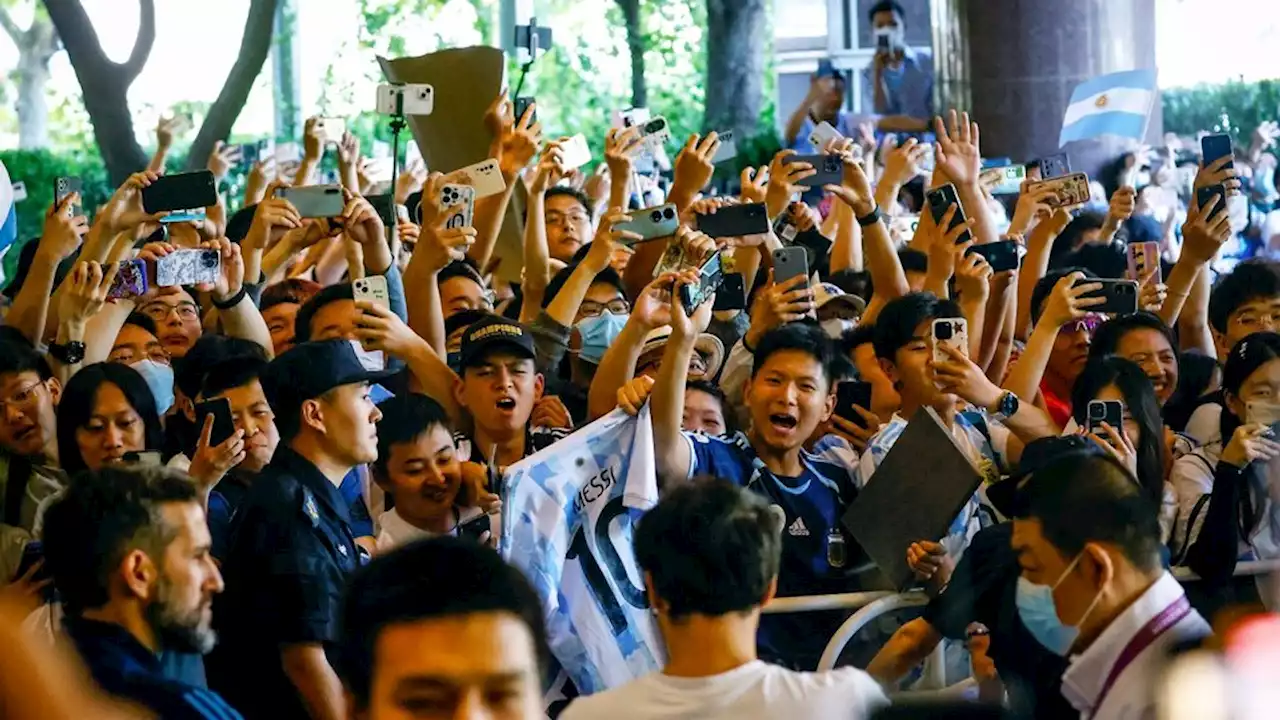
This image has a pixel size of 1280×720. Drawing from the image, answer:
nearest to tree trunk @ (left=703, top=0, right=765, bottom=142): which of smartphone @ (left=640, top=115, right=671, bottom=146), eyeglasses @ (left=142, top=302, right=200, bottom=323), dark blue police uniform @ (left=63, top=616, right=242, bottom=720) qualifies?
smartphone @ (left=640, top=115, right=671, bottom=146)

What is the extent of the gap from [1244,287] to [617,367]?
208cm

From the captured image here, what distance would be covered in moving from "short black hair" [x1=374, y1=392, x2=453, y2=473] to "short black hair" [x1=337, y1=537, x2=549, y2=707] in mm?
1899

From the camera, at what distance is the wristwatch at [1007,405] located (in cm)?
474

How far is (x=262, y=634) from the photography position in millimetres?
3740

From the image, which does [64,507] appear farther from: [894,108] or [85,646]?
[894,108]

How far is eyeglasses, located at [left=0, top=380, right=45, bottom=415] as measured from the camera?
470cm

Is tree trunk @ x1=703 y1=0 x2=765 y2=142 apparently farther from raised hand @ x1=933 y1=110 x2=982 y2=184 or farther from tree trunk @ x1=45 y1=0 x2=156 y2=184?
raised hand @ x1=933 y1=110 x2=982 y2=184

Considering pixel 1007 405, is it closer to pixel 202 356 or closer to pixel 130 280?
pixel 202 356

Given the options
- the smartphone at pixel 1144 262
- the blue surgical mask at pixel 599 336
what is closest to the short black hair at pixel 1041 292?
the smartphone at pixel 1144 262

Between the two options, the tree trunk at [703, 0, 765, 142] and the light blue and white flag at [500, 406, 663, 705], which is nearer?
the light blue and white flag at [500, 406, 663, 705]

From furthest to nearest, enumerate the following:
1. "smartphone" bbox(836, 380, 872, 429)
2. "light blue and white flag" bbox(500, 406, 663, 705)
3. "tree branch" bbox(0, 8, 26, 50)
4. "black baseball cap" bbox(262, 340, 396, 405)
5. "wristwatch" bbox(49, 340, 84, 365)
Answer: "tree branch" bbox(0, 8, 26, 50) < "wristwatch" bbox(49, 340, 84, 365) < "smartphone" bbox(836, 380, 872, 429) < "black baseball cap" bbox(262, 340, 396, 405) < "light blue and white flag" bbox(500, 406, 663, 705)

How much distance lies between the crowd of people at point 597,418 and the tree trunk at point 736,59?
838 centimetres

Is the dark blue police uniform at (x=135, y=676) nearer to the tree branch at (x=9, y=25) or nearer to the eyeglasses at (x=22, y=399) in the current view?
the eyeglasses at (x=22, y=399)

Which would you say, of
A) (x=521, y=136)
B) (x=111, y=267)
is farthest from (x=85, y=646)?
(x=521, y=136)
